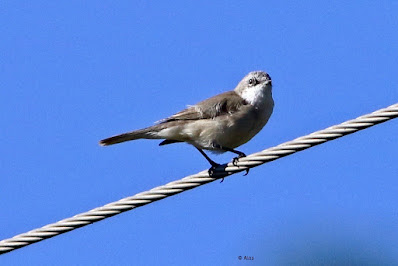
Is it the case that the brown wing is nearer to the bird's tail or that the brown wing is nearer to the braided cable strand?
the bird's tail

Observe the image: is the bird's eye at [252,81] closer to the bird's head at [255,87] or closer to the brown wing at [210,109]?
the bird's head at [255,87]

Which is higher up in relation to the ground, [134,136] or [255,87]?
[255,87]

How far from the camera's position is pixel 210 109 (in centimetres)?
931

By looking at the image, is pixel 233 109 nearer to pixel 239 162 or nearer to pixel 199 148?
pixel 199 148

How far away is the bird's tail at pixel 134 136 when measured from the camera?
9172 mm

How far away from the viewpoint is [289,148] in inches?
244

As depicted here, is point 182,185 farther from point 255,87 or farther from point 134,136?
point 255,87

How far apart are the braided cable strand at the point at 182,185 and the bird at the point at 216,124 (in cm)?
230

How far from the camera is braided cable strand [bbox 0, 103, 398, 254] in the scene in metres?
5.81

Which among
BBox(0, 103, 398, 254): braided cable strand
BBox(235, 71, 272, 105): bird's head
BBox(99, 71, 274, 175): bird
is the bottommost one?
BBox(0, 103, 398, 254): braided cable strand

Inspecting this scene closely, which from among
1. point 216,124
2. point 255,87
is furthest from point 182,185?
point 255,87

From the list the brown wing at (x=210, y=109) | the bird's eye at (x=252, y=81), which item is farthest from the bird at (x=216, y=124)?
the bird's eye at (x=252, y=81)

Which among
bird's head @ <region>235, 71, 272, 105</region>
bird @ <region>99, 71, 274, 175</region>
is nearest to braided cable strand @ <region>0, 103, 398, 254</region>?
bird @ <region>99, 71, 274, 175</region>

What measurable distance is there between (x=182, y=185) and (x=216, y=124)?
261 cm
